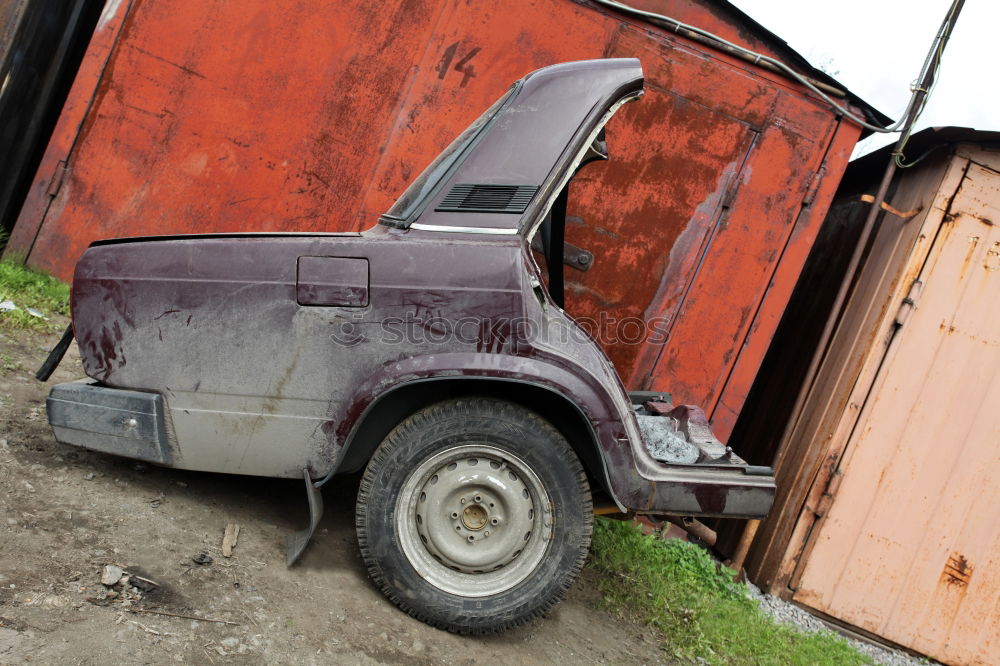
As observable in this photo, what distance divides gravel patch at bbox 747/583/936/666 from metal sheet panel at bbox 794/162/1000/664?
0.08 metres

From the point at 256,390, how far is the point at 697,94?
11.4ft

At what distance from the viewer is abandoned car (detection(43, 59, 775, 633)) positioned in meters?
2.73

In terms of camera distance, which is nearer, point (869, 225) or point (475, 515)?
point (475, 515)

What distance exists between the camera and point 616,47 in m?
4.84

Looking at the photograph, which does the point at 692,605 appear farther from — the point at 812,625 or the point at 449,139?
the point at 449,139

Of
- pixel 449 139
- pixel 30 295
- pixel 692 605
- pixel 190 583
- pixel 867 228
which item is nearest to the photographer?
pixel 190 583

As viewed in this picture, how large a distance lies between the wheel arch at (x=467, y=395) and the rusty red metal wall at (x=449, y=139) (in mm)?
2029

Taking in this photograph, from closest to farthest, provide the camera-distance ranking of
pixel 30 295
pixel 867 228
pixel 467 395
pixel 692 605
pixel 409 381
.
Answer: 1. pixel 409 381
2. pixel 467 395
3. pixel 692 605
4. pixel 30 295
5. pixel 867 228

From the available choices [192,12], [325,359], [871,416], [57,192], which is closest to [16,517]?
[325,359]

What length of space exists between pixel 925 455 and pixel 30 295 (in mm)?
5793

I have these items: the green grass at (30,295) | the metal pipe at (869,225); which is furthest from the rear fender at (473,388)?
the metal pipe at (869,225)

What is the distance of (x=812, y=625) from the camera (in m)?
4.74

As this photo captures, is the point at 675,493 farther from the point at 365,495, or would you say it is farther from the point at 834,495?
the point at 834,495
